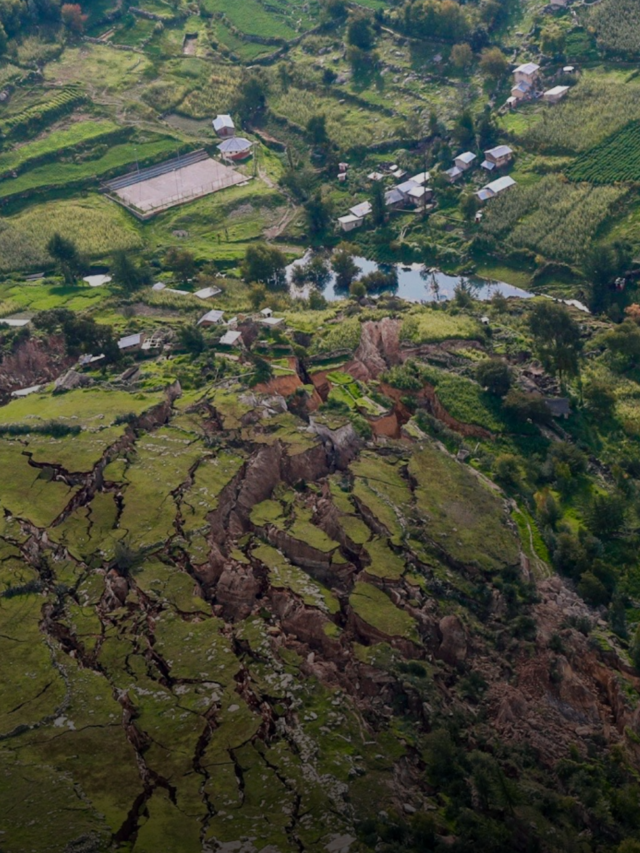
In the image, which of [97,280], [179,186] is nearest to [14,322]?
[97,280]

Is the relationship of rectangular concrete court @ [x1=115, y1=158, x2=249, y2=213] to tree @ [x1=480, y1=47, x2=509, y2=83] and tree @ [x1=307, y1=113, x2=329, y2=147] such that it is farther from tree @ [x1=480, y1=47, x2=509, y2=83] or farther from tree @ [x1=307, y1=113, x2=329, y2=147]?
tree @ [x1=480, y1=47, x2=509, y2=83]

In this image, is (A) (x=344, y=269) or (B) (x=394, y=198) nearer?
(A) (x=344, y=269)

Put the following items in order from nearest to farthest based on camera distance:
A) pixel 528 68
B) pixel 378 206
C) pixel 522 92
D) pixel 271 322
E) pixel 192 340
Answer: pixel 192 340 → pixel 271 322 → pixel 378 206 → pixel 522 92 → pixel 528 68

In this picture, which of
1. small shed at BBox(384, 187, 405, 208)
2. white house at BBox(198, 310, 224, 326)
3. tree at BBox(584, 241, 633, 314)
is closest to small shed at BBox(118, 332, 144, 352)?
white house at BBox(198, 310, 224, 326)

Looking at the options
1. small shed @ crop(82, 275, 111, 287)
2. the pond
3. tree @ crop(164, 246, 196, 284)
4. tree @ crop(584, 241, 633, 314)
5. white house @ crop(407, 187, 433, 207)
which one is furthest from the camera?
white house @ crop(407, 187, 433, 207)

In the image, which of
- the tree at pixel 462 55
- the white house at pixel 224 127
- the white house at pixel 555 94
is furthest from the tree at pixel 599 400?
the white house at pixel 224 127

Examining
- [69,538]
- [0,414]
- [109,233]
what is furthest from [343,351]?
[109,233]

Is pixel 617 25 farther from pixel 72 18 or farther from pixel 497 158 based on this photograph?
pixel 72 18
